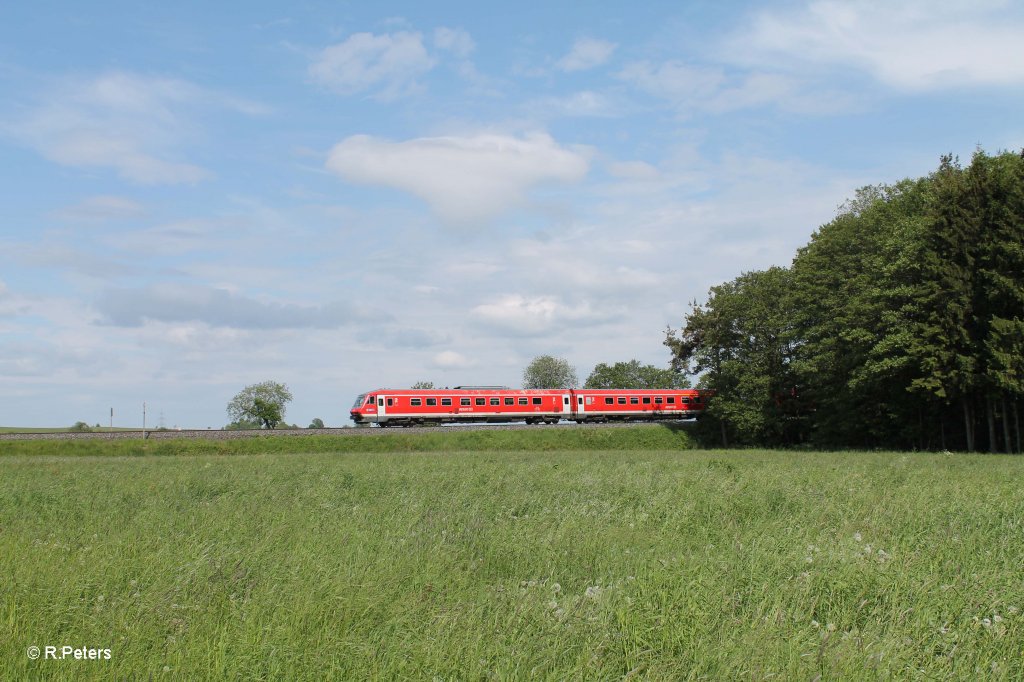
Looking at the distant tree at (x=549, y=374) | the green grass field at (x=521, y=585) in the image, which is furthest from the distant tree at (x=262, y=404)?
the green grass field at (x=521, y=585)

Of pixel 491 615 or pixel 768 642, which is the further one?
pixel 491 615

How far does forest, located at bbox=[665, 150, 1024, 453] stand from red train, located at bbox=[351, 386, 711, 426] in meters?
4.63

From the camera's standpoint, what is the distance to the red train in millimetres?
57469

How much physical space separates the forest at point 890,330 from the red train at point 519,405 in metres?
4.63

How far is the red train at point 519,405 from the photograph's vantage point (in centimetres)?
5747

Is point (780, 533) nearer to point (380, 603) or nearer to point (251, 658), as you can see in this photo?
point (380, 603)

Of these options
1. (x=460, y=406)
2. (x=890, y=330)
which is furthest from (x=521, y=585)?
(x=460, y=406)

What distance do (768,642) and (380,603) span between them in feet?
11.5

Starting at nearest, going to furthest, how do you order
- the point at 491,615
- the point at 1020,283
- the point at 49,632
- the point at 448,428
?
the point at 49,632
the point at 491,615
the point at 1020,283
the point at 448,428

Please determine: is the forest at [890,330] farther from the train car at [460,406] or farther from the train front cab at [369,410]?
the train front cab at [369,410]

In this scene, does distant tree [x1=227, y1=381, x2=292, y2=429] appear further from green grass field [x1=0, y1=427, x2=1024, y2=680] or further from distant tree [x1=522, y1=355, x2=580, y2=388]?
green grass field [x1=0, y1=427, x2=1024, y2=680]

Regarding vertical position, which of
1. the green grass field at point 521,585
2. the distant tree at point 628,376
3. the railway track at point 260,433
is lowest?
the green grass field at point 521,585

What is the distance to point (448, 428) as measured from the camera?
178 feet

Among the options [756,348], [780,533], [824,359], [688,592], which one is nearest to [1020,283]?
[824,359]
